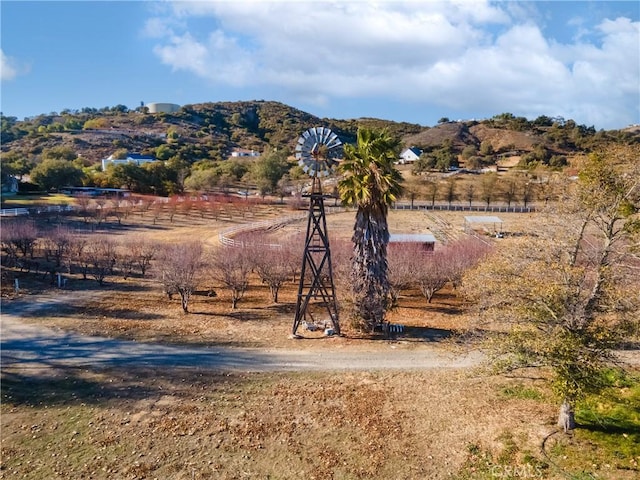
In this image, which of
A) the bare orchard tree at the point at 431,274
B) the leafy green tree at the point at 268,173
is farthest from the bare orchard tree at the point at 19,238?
the leafy green tree at the point at 268,173

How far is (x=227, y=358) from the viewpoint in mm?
17062

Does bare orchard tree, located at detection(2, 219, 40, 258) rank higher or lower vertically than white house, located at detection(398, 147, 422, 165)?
lower

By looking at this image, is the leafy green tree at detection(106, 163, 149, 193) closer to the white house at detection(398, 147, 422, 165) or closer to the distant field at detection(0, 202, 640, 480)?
the distant field at detection(0, 202, 640, 480)

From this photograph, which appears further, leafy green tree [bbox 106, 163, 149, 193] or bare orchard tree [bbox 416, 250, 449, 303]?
leafy green tree [bbox 106, 163, 149, 193]

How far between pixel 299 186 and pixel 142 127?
4571 inches

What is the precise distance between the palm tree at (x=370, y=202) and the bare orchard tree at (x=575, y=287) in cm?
764

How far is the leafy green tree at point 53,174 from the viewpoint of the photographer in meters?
68.3

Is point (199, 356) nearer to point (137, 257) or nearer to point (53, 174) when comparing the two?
point (137, 257)

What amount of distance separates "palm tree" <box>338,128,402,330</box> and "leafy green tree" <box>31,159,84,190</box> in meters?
65.1

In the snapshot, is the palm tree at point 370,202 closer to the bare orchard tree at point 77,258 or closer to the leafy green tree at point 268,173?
the bare orchard tree at point 77,258

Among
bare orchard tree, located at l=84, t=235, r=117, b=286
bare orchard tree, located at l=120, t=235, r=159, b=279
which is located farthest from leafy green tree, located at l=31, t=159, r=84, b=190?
bare orchard tree, located at l=120, t=235, r=159, b=279

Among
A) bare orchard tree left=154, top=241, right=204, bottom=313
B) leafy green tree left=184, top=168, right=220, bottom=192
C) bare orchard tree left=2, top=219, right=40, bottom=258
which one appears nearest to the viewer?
bare orchard tree left=154, top=241, right=204, bottom=313

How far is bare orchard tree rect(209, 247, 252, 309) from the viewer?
80.5 ft
